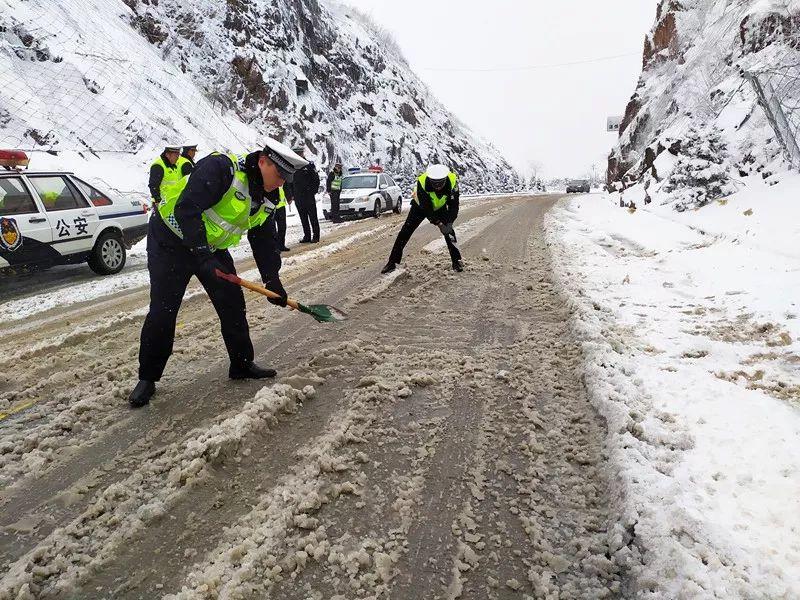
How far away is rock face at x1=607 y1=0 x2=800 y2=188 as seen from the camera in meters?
11.1

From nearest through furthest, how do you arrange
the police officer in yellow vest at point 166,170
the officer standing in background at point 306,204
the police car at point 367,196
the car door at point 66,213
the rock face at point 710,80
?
the police officer in yellow vest at point 166,170 → the car door at point 66,213 → the officer standing in background at point 306,204 → the rock face at point 710,80 → the police car at point 367,196

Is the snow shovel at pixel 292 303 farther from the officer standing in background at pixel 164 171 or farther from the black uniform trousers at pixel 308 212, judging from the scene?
the black uniform trousers at pixel 308 212

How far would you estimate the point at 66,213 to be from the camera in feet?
22.9

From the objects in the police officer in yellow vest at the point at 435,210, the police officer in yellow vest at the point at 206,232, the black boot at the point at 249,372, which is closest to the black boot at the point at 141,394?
the police officer in yellow vest at the point at 206,232

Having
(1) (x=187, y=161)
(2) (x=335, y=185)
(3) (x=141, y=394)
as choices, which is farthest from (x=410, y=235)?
(2) (x=335, y=185)

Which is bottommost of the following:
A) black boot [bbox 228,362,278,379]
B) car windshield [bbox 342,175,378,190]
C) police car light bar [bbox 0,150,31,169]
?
black boot [bbox 228,362,278,379]

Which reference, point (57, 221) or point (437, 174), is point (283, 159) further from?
point (57, 221)

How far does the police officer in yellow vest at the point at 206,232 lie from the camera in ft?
9.64

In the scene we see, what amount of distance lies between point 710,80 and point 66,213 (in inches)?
794

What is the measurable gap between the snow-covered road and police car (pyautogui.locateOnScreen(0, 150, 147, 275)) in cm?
265

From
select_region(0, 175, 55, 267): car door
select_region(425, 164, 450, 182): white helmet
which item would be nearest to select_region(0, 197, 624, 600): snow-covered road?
select_region(0, 175, 55, 267): car door

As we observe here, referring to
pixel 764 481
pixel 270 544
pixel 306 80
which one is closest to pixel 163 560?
pixel 270 544

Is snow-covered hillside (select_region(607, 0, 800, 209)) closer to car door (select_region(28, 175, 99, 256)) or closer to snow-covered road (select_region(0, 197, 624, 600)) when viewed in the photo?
snow-covered road (select_region(0, 197, 624, 600))

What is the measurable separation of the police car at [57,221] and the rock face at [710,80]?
10976 mm
